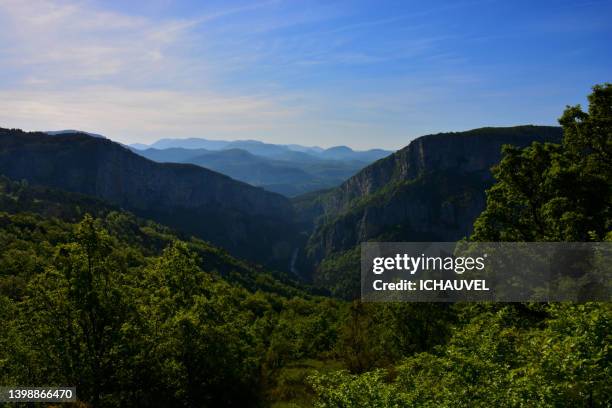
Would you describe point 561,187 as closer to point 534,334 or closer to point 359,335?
point 534,334

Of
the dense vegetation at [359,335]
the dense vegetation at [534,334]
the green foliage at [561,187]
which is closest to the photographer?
the dense vegetation at [534,334]

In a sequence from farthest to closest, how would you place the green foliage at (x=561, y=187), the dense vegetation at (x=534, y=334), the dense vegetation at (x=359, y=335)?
1. the green foliage at (x=561, y=187)
2. the dense vegetation at (x=359, y=335)
3. the dense vegetation at (x=534, y=334)

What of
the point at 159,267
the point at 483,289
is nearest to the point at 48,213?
the point at 159,267

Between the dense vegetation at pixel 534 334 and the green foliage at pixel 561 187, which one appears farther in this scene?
the green foliage at pixel 561 187

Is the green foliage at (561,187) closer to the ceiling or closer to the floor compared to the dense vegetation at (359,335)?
closer to the ceiling

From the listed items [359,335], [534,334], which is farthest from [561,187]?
[359,335]

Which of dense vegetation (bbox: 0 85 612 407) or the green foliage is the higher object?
the green foliage

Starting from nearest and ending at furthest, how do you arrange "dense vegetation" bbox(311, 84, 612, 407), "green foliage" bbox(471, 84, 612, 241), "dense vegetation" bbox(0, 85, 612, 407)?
"dense vegetation" bbox(311, 84, 612, 407), "dense vegetation" bbox(0, 85, 612, 407), "green foliage" bbox(471, 84, 612, 241)

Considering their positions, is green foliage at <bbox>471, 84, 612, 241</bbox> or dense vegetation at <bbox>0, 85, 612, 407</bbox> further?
green foliage at <bbox>471, 84, 612, 241</bbox>
